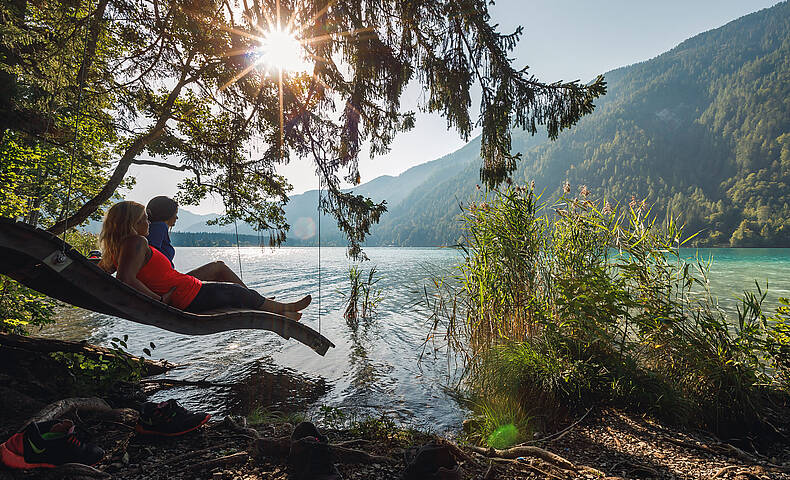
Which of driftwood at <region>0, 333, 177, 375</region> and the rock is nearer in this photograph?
driftwood at <region>0, 333, 177, 375</region>

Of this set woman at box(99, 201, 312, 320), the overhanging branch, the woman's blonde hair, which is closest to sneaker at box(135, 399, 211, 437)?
woman at box(99, 201, 312, 320)

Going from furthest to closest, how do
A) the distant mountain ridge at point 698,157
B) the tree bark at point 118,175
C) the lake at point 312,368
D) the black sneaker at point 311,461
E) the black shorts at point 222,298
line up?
the distant mountain ridge at point 698,157 < the tree bark at point 118,175 < the lake at point 312,368 < the black shorts at point 222,298 < the black sneaker at point 311,461

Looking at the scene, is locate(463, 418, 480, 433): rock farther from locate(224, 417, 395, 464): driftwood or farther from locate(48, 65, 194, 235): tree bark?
locate(48, 65, 194, 235): tree bark

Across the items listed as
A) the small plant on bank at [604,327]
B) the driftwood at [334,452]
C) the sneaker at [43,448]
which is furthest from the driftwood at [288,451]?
the small plant on bank at [604,327]

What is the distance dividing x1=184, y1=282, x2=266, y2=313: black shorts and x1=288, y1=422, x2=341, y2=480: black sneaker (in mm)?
2245

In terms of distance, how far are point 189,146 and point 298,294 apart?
424 inches

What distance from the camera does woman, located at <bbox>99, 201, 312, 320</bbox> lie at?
3.11 meters

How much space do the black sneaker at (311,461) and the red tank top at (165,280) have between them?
90.2 inches

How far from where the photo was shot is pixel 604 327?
363cm

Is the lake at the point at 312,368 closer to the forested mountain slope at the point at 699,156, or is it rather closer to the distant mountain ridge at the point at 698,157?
the distant mountain ridge at the point at 698,157

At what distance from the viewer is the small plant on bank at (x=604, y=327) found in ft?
10.3

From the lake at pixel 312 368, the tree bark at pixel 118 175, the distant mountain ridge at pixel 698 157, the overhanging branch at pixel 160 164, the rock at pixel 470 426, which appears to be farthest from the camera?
the distant mountain ridge at pixel 698 157

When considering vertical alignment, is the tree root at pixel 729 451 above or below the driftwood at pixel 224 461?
below

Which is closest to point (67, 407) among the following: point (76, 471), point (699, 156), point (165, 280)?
point (76, 471)
